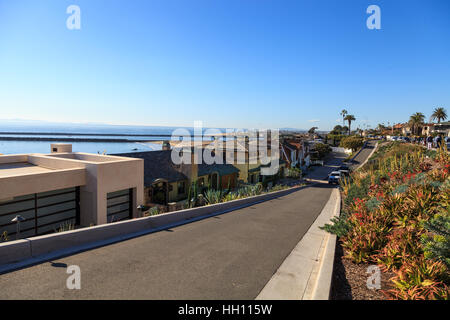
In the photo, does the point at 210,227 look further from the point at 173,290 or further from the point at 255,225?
the point at 173,290

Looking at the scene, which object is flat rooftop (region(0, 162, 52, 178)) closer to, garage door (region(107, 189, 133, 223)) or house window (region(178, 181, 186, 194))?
garage door (region(107, 189, 133, 223))

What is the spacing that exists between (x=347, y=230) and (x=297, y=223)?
9.30 feet

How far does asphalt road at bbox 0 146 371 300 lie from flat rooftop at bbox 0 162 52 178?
1047 centimetres

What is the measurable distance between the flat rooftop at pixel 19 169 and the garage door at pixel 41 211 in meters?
2.36

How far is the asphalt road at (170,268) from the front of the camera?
14.9 ft

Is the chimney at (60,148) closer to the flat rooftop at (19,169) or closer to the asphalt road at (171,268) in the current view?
the flat rooftop at (19,169)

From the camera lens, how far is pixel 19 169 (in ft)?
47.8

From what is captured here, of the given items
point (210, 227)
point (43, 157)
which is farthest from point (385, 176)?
point (43, 157)

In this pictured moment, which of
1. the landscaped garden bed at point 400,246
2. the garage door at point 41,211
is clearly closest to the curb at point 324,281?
the landscaped garden bed at point 400,246

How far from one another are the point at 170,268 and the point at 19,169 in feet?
45.3

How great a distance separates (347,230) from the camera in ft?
25.2
